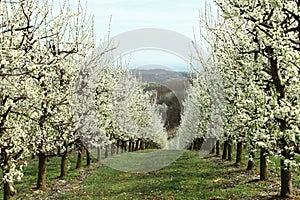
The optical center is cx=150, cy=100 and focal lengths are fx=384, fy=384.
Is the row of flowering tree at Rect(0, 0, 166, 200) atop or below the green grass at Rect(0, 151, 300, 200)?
atop

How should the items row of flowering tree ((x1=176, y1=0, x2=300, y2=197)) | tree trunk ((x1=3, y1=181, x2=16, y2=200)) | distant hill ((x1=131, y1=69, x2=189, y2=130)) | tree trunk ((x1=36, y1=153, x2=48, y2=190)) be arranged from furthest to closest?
distant hill ((x1=131, y1=69, x2=189, y2=130)) < tree trunk ((x1=36, y1=153, x2=48, y2=190)) < tree trunk ((x1=3, y1=181, x2=16, y2=200)) < row of flowering tree ((x1=176, y1=0, x2=300, y2=197))

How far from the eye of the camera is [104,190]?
21391 mm

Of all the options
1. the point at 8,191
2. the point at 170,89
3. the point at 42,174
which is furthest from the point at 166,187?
the point at 170,89

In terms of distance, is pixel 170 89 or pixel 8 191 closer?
pixel 8 191

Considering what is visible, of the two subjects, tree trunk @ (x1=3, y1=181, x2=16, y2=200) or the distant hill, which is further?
the distant hill

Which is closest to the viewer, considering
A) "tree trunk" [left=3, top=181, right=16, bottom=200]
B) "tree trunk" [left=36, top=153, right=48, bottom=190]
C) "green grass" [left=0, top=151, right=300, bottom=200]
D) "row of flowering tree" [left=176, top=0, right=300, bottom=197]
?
"row of flowering tree" [left=176, top=0, right=300, bottom=197]

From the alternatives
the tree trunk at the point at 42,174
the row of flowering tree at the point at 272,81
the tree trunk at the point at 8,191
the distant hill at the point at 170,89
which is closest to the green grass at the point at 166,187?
the tree trunk at the point at 42,174

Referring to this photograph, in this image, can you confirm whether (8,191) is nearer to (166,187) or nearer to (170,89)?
(166,187)

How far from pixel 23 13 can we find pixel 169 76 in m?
128

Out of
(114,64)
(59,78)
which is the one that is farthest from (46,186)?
(114,64)

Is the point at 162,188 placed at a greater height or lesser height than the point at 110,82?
lesser

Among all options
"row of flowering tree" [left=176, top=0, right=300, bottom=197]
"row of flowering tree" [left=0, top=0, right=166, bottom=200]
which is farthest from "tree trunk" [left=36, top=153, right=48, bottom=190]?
"row of flowering tree" [left=176, top=0, right=300, bottom=197]

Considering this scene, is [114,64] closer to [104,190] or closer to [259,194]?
[104,190]

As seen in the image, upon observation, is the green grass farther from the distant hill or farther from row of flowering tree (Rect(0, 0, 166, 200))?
the distant hill
